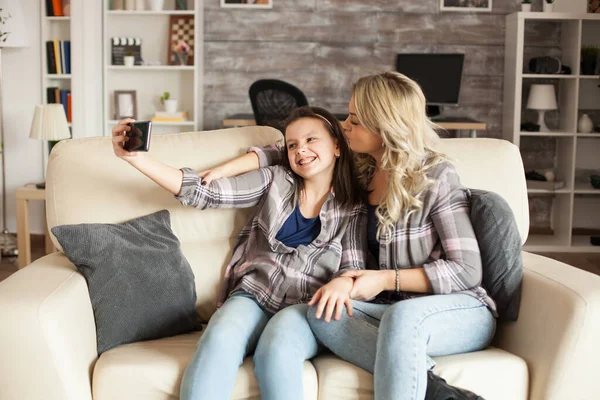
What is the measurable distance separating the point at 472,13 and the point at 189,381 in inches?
169

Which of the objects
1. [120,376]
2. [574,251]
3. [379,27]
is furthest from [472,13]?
[120,376]

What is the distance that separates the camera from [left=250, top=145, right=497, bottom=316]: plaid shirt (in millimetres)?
2117

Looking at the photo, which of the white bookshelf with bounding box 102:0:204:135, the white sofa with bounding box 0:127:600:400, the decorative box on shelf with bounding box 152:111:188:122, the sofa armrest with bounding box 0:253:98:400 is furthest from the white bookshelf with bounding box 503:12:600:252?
the sofa armrest with bounding box 0:253:98:400

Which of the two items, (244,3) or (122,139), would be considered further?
(244,3)

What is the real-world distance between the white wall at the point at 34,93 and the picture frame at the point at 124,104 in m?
0.14

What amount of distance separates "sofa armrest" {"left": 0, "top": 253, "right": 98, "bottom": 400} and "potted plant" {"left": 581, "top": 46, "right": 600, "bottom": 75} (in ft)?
14.0

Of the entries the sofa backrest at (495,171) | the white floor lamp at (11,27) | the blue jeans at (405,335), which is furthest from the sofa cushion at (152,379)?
the white floor lamp at (11,27)

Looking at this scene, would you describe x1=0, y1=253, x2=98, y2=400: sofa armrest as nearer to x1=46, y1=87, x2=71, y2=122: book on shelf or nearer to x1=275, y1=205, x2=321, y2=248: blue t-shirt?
x1=275, y1=205, x2=321, y2=248: blue t-shirt

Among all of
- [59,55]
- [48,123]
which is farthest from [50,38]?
[48,123]

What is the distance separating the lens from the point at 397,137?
2.20 meters

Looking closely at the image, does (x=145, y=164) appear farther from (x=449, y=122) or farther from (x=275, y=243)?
(x=449, y=122)

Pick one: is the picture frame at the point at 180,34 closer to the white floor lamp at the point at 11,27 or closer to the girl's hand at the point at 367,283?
the white floor lamp at the point at 11,27

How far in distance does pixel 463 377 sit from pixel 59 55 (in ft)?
13.1

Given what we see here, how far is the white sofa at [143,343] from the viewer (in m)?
1.87
